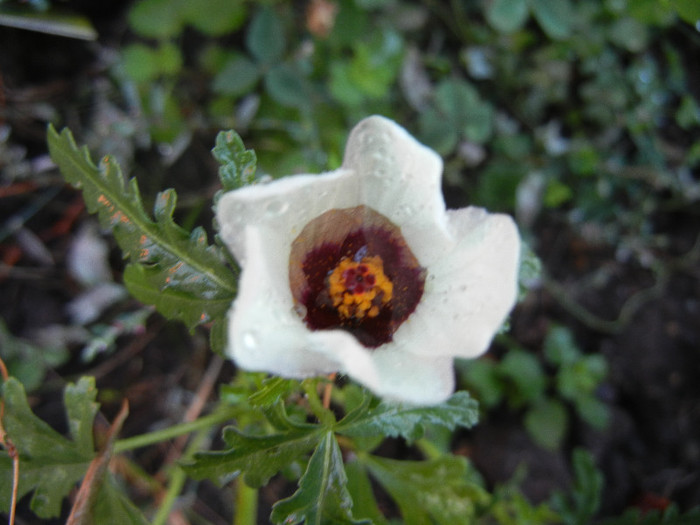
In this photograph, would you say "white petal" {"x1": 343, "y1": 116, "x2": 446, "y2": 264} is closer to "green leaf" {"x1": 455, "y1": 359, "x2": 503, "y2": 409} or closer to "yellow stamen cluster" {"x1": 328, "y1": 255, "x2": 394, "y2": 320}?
"yellow stamen cluster" {"x1": 328, "y1": 255, "x2": 394, "y2": 320}

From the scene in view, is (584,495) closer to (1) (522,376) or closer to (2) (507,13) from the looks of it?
(1) (522,376)

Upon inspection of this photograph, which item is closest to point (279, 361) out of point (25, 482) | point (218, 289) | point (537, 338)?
point (218, 289)

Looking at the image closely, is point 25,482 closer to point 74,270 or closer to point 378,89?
point 74,270

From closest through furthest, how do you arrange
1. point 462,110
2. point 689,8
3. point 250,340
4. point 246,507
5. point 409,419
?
point 250,340, point 409,419, point 689,8, point 246,507, point 462,110

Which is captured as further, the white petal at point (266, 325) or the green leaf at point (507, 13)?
the green leaf at point (507, 13)

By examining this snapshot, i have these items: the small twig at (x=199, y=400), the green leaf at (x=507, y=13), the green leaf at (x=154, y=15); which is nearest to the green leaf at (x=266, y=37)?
the green leaf at (x=154, y=15)

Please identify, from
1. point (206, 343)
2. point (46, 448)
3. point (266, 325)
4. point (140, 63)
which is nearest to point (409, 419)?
point (266, 325)

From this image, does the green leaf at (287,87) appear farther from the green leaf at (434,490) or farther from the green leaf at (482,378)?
the green leaf at (434,490)
